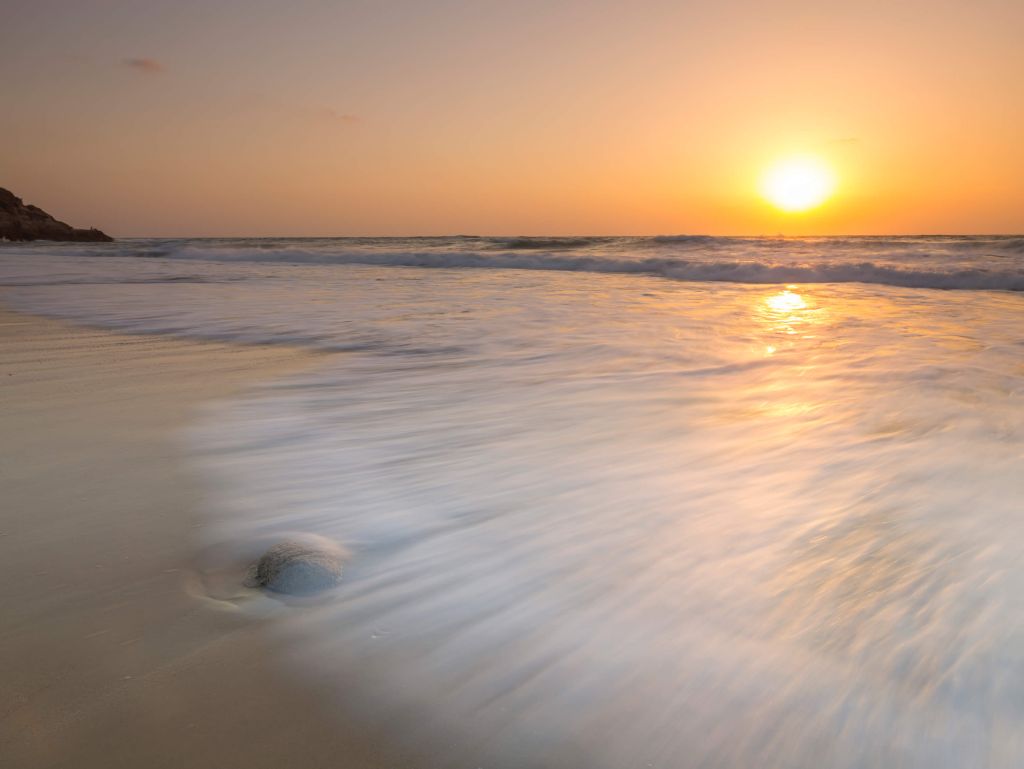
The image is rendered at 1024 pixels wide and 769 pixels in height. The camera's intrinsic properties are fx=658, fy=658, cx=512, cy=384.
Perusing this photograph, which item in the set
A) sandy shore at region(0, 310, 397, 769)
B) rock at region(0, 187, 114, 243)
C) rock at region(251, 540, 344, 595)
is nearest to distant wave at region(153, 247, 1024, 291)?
sandy shore at region(0, 310, 397, 769)

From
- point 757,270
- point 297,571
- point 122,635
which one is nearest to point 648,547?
point 297,571

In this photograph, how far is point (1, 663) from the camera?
47.4 inches

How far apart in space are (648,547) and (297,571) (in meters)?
0.88

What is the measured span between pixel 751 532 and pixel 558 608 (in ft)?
2.22

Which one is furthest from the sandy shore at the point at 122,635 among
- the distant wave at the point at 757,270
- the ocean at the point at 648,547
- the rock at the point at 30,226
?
the rock at the point at 30,226

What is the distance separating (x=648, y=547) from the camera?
5.66 ft

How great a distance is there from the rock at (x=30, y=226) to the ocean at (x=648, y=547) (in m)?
46.6

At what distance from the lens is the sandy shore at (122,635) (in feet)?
3.41

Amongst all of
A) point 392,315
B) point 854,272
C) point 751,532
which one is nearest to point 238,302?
point 392,315

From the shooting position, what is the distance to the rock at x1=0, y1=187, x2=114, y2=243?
39.9m

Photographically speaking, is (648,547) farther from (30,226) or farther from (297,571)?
(30,226)

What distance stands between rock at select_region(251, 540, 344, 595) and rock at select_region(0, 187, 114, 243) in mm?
47466

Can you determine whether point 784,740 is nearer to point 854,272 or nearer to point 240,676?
point 240,676

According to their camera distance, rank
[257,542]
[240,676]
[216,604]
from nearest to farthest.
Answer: [240,676] → [216,604] → [257,542]
